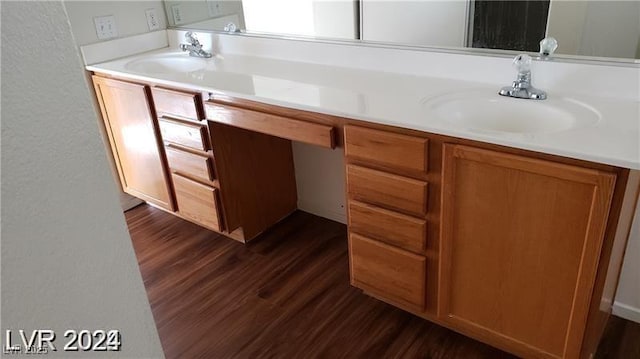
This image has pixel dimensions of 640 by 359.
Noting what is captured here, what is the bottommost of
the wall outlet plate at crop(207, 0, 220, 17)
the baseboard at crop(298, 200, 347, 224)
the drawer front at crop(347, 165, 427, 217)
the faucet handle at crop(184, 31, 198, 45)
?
the baseboard at crop(298, 200, 347, 224)

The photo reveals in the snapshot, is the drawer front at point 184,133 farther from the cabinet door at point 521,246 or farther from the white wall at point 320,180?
the cabinet door at point 521,246

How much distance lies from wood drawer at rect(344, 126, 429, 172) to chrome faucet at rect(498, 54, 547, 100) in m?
0.42

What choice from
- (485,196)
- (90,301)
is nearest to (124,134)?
(485,196)

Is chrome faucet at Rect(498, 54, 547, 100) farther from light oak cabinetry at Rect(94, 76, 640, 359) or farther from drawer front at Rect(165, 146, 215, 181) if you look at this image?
drawer front at Rect(165, 146, 215, 181)

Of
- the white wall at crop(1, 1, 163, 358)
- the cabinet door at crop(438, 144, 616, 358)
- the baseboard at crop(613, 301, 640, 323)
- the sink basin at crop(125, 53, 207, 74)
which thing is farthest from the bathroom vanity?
the white wall at crop(1, 1, 163, 358)

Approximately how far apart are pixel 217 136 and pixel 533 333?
4.80 feet

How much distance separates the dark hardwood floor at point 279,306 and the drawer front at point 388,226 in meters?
0.40

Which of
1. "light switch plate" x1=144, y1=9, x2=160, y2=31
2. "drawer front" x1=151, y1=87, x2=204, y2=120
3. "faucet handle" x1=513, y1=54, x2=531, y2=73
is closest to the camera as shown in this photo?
"faucet handle" x1=513, y1=54, x2=531, y2=73

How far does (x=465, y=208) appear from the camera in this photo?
1.47 metres

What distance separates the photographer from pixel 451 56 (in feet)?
6.03

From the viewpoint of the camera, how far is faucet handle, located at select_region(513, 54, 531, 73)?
157 cm

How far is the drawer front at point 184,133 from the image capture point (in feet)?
7.09

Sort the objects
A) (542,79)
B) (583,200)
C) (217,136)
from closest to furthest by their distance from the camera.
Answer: (583,200) → (542,79) → (217,136)

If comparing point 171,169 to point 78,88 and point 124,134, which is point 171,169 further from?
point 78,88
